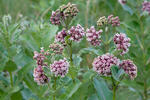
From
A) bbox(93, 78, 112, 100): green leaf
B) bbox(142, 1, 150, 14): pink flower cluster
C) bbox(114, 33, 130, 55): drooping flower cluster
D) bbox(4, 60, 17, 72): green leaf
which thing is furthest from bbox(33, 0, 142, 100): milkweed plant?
bbox(142, 1, 150, 14): pink flower cluster

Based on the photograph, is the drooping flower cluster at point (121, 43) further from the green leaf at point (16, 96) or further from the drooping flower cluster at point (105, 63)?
the green leaf at point (16, 96)

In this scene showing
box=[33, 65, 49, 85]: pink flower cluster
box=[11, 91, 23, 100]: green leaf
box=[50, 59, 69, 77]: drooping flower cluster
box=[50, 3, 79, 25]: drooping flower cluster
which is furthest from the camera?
box=[11, 91, 23, 100]: green leaf

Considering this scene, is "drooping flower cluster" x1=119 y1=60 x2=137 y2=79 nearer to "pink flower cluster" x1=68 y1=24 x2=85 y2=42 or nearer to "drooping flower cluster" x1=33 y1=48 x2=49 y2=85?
"pink flower cluster" x1=68 y1=24 x2=85 y2=42

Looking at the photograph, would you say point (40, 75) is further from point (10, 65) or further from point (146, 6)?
point (146, 6)

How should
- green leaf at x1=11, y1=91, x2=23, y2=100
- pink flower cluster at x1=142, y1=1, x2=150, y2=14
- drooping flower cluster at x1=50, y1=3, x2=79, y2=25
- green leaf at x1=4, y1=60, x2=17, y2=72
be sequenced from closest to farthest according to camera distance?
drooping flower cluster at x1=50, y1=3, x2=79, y2=25 < green leaf at x1=4, y1=60, x2=17, y2=72 < green leaf at x1=11, y1=91, x2=23, y2=100 < pink flower cluster at x1=142, y1=1, x2=150, y2=14

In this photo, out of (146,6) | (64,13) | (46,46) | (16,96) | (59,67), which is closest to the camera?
(59,67)

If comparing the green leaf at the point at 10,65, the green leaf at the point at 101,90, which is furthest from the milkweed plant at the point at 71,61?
the green leaf at the point at 10,65

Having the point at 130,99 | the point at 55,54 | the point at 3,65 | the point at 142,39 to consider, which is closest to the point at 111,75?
the point at 55,54

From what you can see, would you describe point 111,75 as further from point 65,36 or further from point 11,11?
point 11,11

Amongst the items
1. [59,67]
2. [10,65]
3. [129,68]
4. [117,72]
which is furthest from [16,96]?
[129,68]
